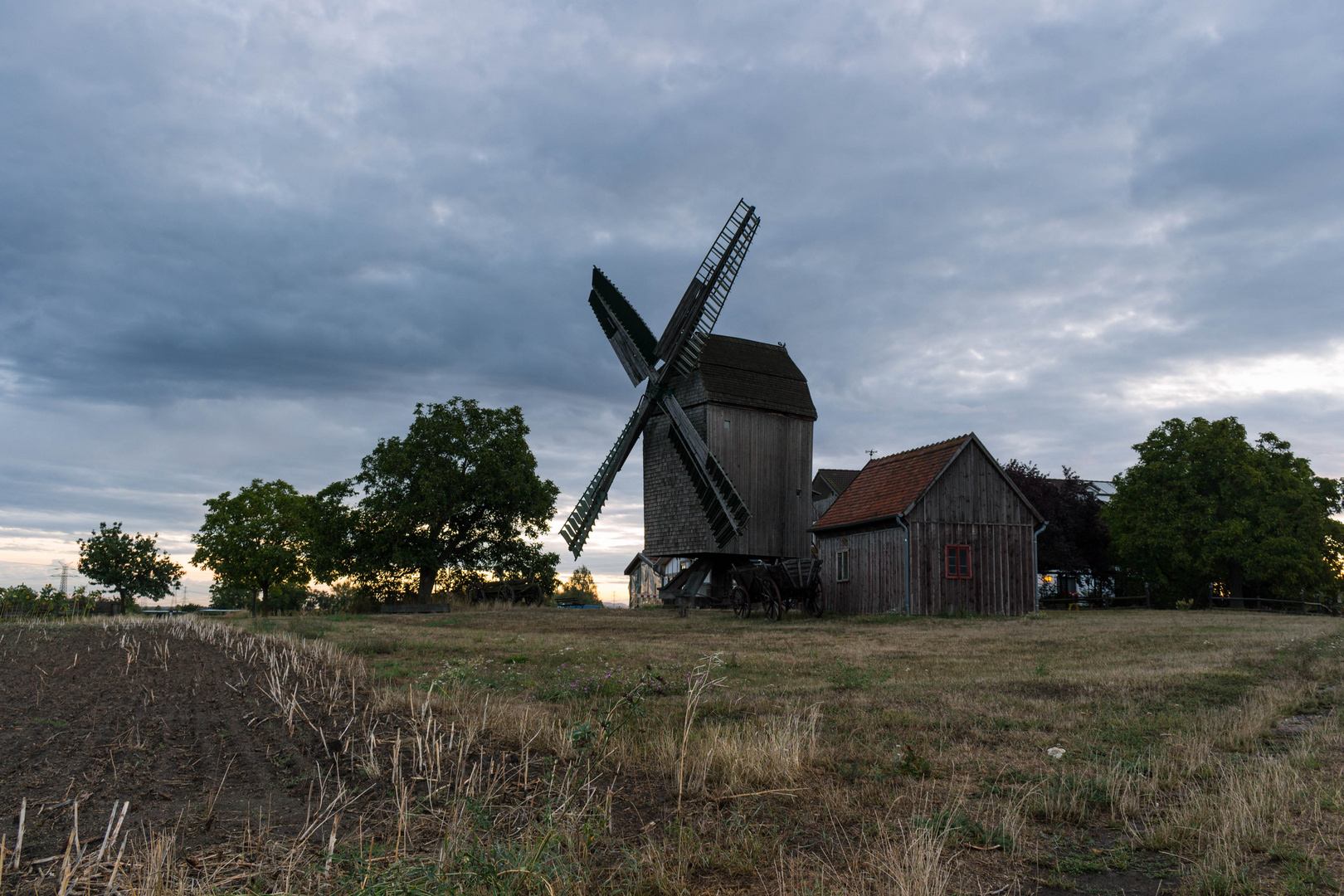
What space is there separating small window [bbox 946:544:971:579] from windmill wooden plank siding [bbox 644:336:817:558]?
6219 millimetres

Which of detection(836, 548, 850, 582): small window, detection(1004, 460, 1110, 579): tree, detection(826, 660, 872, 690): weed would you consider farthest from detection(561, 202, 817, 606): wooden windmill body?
detection(826, 660, 872, 690): weed

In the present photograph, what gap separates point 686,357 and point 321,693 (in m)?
23.6

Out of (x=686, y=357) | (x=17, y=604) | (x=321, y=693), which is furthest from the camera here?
(x=686, y=357)

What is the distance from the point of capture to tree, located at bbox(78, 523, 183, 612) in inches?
2336

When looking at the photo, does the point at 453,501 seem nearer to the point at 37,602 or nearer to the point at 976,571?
the point at 37,602

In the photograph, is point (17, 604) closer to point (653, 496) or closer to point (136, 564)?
point (653, 496)

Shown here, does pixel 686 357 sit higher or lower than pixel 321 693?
higher

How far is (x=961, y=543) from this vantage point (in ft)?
80.7

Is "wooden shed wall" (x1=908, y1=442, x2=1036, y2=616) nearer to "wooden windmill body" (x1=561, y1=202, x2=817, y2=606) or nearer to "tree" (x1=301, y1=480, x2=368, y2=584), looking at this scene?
"wooden windmill body" (x1=561, y1=202, x2=817, y2=606)

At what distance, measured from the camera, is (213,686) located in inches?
324

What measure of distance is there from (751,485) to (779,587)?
539cm

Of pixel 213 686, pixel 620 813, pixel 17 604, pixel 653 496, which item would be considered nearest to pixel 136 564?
pixel 17 604

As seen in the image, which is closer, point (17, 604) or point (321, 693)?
point (321, 693)

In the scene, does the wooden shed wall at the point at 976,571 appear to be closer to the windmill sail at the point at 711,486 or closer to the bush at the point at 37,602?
the windmill sail at the point at 711,486
